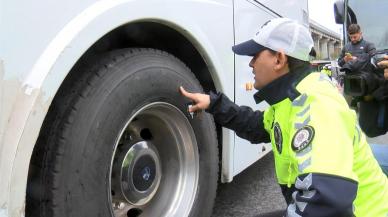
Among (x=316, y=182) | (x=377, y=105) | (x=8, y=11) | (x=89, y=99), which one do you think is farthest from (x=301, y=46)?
(x=377, y=105)

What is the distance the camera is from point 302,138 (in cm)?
158

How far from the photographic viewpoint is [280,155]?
1849 millimetres

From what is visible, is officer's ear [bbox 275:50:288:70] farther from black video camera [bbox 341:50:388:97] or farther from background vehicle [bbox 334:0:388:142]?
background vehicle [bbox 334:0:388:142]

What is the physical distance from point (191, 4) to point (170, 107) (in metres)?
0.51

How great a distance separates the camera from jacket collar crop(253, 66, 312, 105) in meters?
1.86

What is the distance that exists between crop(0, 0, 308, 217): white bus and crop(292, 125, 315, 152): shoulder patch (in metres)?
0.69

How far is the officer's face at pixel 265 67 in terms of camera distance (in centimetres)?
192

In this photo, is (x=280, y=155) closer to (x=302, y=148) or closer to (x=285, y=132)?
(x=285, y=132)

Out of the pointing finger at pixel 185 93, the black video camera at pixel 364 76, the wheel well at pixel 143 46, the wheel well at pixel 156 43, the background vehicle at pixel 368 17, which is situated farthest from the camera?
the background vehicle at pixel 368 17

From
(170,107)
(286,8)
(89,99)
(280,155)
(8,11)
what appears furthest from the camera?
(286,8)

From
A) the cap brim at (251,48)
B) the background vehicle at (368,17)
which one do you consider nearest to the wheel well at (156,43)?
the cap brim at (251,48)

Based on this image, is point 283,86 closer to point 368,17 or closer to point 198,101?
point 198,101

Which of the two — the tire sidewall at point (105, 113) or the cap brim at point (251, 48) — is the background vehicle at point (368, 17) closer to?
the cap brim at point (251, 48)

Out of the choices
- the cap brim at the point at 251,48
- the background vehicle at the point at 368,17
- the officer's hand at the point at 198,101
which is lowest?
the officer's hand at the point at 198,101
